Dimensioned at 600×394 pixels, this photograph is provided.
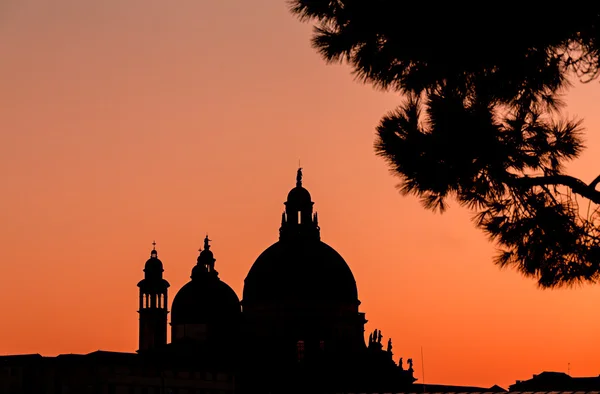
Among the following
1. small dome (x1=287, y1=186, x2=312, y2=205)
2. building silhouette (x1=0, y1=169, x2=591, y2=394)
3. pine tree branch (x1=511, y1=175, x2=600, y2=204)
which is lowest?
pine tree branch (x1=511, y1=175, x2=600, y2=204)

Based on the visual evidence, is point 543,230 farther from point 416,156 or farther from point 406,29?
point 406,29

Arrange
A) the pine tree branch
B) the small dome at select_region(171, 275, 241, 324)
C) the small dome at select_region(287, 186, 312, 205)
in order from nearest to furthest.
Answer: the pine tree branch < the small dome at select_region(171, 275, 241, 324) < the small dome at select_region(287, 186, 312, 205)

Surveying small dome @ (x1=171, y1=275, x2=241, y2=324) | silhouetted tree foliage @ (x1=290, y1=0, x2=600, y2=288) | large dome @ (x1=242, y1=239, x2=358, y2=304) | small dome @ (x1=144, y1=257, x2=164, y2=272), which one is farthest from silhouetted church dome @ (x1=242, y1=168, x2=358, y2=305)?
silhouetted tree foliage @ (x1=290, y1=0, x2=600, y2=288)

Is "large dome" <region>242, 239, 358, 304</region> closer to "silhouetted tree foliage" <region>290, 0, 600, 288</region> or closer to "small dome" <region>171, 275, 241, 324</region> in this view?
"small dome" <region>171, 275, 241, 324</region>

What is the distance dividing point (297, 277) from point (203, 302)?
9.97 m

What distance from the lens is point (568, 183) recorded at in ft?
69.4

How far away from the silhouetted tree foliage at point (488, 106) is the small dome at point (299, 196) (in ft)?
362

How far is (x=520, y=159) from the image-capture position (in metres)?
21.6

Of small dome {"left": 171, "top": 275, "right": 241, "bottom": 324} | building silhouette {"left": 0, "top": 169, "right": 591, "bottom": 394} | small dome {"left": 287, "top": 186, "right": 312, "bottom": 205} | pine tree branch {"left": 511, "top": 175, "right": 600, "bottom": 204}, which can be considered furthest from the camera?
small dome {"left": 287, "top": 186, "right": 312, "bottom": 205}

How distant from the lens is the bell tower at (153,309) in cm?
13238

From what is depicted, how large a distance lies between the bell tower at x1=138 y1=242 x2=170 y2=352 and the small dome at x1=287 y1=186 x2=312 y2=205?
13622mm

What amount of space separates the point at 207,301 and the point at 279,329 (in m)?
8.24

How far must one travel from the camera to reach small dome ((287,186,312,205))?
133m

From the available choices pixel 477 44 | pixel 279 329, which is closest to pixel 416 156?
pixel 477 44
